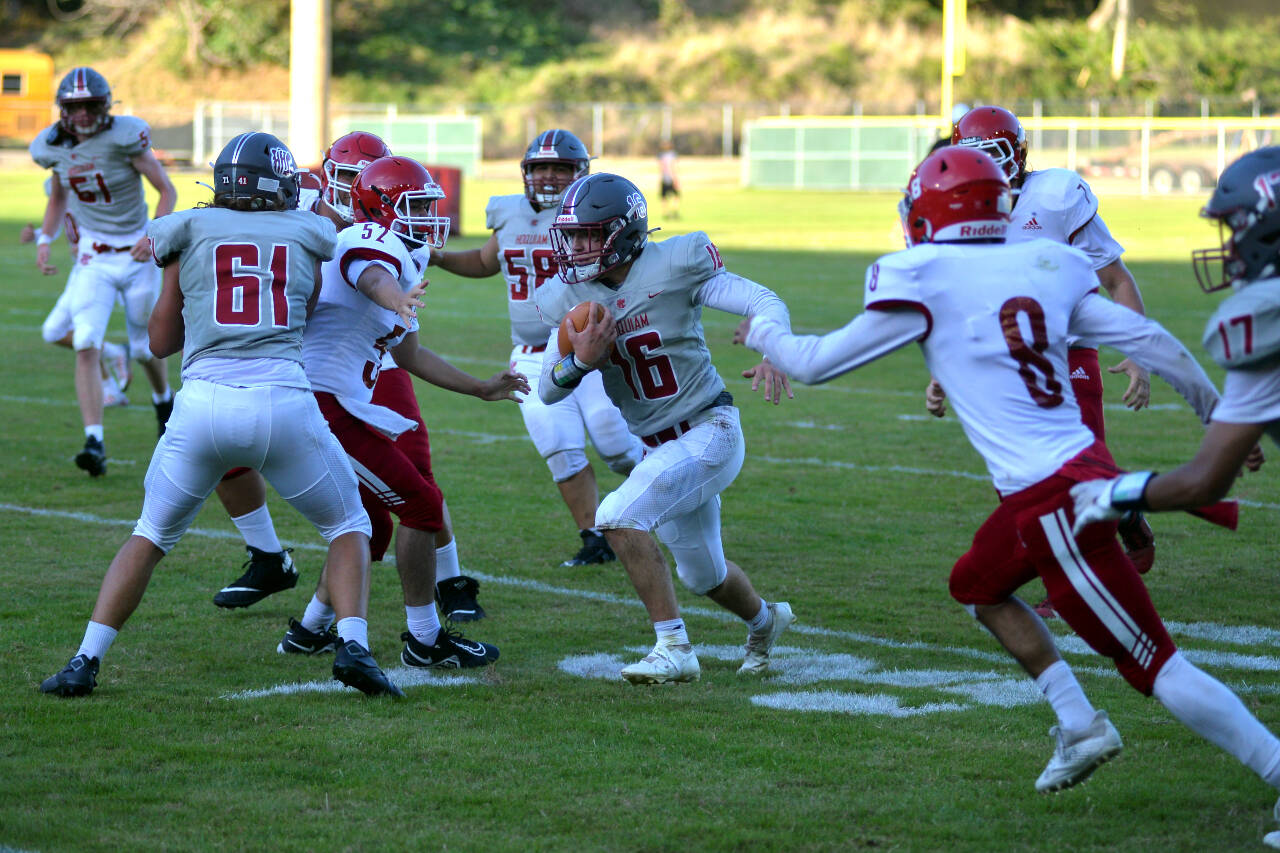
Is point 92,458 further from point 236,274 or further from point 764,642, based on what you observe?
point 764,642

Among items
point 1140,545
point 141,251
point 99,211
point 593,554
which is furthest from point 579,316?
point 99,211

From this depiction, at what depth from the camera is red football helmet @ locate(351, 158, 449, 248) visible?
17.5 ft

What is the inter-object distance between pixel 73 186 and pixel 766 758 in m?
6.71

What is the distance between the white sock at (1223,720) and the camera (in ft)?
11.6

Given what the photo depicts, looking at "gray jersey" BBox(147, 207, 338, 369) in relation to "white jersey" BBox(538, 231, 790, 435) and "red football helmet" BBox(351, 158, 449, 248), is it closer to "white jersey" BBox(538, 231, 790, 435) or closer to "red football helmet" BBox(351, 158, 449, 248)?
"red football helmet" BBox(351, 158, 449, 248)

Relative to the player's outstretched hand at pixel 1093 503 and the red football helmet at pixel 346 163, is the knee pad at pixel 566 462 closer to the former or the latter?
the red football helmet at pixel 346 163

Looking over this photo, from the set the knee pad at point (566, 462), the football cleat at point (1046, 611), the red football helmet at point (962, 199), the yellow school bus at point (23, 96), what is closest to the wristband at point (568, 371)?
the red football helmet at point (962, 199)

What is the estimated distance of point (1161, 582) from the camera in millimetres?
6383

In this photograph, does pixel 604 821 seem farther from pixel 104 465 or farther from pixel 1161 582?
pixel 104 465

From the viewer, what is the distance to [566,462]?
6992 millimetres

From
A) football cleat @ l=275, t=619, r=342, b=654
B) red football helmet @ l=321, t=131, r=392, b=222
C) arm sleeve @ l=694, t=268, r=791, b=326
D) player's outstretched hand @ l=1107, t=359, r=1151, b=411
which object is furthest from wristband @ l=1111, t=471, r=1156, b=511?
red football helmet @ l=321, t=131, r=392, b=222

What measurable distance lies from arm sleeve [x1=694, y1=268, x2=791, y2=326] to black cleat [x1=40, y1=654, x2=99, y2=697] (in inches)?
88.6

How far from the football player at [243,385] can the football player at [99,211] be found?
13.6ft

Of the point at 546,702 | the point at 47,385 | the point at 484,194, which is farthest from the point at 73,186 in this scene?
the point at 484,194
